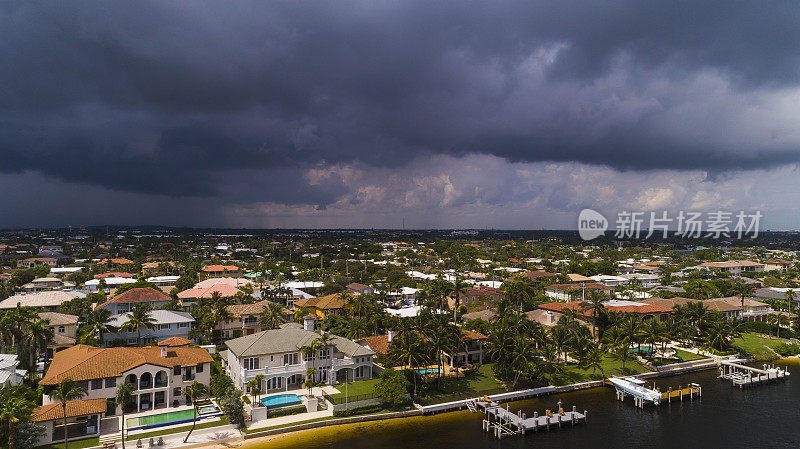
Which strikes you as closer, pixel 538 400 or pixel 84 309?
pixel 538 400

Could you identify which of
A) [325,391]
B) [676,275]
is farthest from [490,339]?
[676,275]

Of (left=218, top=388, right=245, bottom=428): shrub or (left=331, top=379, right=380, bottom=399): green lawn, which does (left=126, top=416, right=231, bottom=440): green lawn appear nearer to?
(left=218, top=388, right=245, bottom=428): shrub

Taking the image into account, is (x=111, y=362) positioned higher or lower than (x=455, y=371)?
higher

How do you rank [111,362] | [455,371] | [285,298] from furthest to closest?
[285,298]
[455,371]
[111,362]

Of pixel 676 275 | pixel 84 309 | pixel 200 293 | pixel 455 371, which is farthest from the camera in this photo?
pixel 676 275

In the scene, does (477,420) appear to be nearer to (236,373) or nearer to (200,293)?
(236,373)

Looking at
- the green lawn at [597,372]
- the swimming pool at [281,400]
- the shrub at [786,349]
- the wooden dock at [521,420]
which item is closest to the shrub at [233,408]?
→ the swimming pool at [281,400]
